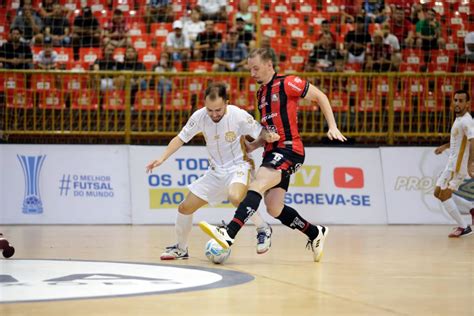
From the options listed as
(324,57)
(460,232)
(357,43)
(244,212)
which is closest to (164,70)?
(324,57)

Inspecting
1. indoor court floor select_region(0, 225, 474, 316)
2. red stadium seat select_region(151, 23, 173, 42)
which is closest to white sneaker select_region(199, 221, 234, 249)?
indoor court floor select_region(0, 225, 474, 316)

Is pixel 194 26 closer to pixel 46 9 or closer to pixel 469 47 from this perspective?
pixel 46 9

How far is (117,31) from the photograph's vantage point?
58.5 feet

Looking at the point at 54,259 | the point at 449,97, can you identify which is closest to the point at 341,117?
the point at 449,97

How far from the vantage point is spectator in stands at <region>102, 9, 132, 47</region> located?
17547mm

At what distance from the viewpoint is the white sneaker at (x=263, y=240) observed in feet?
28.9

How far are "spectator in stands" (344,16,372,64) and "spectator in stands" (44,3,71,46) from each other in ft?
18.3

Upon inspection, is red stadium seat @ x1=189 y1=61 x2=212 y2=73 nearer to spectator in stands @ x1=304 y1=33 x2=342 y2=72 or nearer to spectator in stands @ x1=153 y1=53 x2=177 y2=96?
spectator in stands @ x1=153 y1=53 x2=177 y2=96

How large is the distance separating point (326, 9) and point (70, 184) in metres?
6.95

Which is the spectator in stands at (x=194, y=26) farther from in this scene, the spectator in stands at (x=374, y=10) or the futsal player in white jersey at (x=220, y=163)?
the futsal player in white jersey at (x=220, y=163)

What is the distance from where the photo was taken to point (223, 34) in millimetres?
18031

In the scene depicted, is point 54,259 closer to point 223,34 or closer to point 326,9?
point 223,34

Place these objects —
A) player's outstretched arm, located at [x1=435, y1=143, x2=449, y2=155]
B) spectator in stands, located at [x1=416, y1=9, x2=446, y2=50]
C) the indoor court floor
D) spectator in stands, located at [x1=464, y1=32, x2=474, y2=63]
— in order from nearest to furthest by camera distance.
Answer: the indoor court floor < player's outstretched arm, located at [x1=435, y1=143, x2=449, y2=155] < spectator in stands, located at [x1=464, y1=32, x2=474, y2=63] < spectator in stands, located at [x1=416, y1=9, x2=446, y2=50]

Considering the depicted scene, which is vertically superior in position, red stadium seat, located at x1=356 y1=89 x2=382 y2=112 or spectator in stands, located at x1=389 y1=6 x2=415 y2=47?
spectator in stands, located at x1=389 y1=6 x2=415 y2=47
